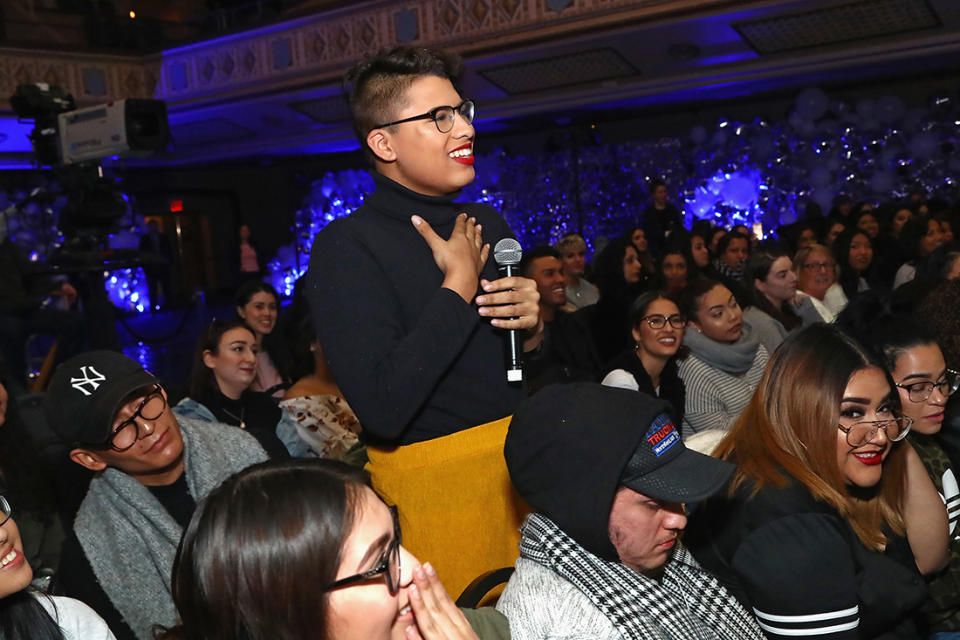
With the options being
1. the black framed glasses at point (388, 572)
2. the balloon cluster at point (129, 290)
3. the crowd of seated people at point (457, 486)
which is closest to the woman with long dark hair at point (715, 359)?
the crowd of seated people at point (457, 486)

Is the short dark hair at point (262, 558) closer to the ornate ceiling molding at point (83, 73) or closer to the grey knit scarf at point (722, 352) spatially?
the grey knit scarf at point (722, 352)

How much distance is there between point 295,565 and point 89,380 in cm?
110

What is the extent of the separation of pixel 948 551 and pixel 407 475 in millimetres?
1271

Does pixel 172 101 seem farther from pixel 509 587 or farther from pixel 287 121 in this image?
pixel 509 587

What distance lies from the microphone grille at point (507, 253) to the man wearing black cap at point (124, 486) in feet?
2.54

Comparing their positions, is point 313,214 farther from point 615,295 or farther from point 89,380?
point 89,380

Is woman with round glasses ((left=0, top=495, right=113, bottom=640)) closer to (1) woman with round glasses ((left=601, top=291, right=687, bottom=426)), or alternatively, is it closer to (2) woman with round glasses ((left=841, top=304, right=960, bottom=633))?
(2) woman with round glasses ((left=841, top=304, right=960, bottom=633))

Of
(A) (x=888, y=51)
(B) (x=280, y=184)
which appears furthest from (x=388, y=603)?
(B) (x=280, y=184)

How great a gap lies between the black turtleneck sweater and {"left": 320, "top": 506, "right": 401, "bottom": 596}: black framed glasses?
42 cm

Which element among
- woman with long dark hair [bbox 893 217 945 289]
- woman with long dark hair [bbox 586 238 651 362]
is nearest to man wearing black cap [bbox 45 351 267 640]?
woman with long dark hair [bbox 586 238 651 362]

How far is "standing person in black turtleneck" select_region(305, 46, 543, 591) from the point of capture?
4.84ft

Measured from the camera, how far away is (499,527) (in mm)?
1615

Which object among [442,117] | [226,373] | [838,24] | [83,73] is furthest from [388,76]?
[83,73]

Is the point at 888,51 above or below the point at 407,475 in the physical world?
above
